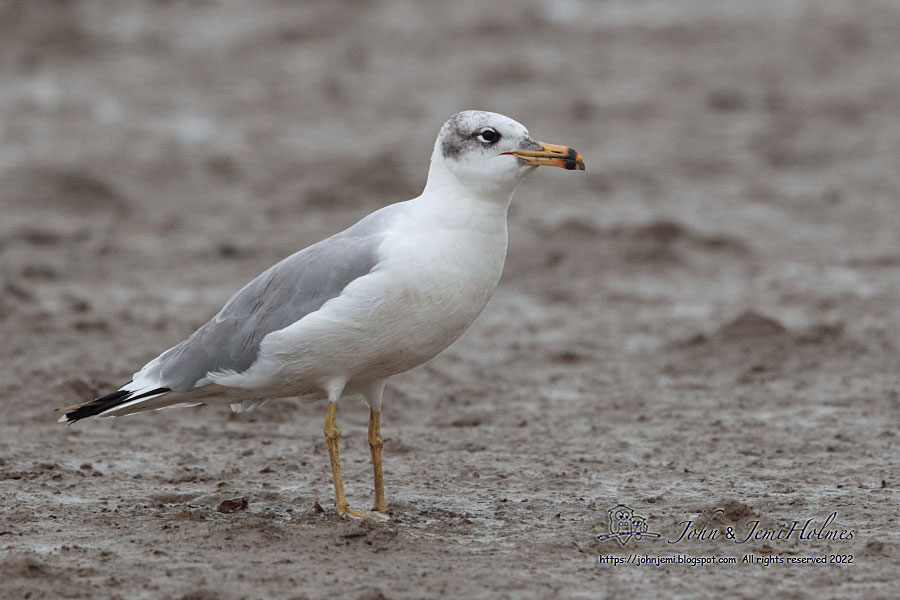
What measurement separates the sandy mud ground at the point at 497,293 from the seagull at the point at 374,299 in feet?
1.94

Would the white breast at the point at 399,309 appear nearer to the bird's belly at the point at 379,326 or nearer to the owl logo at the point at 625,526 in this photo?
the bird's belly at the point at 379,326

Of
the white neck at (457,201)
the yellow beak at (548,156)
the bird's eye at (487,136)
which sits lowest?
the white neck at (457,201)

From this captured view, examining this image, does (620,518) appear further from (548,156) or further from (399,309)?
(548,156)

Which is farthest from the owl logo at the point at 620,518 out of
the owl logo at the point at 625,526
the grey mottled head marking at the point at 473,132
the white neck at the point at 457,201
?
the grey mottled head marking at the point at 473,132

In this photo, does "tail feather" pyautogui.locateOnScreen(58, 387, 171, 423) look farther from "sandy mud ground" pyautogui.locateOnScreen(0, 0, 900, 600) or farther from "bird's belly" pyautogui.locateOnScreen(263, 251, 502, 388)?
"bird's belly" pyautogui.locateOnScreen(263, 251, 502, 388)

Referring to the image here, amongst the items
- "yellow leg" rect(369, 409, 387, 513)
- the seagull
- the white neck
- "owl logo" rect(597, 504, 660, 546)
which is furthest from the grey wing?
"owl logo" rect(597, 504, 660, 546)

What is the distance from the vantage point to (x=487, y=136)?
21.1 ft

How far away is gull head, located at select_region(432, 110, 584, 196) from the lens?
21.0 ft

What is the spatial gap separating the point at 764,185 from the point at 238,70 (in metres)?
6.97

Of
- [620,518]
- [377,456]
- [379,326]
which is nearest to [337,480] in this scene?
[377,456]

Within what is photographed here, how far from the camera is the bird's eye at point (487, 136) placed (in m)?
6.43

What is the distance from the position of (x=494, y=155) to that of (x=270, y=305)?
4.10 feet

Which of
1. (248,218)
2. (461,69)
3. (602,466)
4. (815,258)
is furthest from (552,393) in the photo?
(461,69)

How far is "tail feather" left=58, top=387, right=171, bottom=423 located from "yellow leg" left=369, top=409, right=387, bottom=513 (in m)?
0.99
